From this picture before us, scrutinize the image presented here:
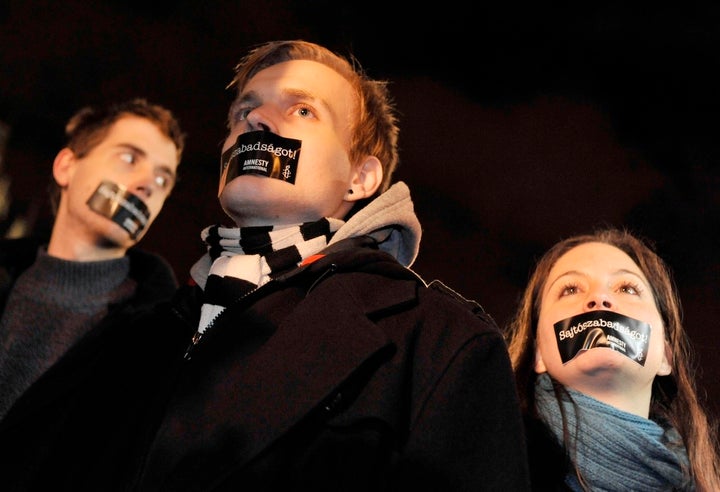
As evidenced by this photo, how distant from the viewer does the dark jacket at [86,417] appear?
188 cm

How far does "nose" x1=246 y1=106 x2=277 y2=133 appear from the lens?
2295 mm

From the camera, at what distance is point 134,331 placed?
2.37 m

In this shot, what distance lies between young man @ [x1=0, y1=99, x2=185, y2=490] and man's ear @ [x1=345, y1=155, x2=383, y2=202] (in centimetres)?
106

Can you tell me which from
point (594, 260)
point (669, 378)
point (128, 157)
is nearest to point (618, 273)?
point (594, 260)

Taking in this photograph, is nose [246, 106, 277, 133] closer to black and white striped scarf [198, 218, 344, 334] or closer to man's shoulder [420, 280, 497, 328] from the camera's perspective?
black and white striped scarf [198, 218, 344, 334]

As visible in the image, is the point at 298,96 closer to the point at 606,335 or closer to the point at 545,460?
the point at 606,335

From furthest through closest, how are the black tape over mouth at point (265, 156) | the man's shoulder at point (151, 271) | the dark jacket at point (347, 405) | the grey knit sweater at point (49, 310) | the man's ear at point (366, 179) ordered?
the man's shoulder at point (151, 271)
the grey knit sweater at point (49, 310)
the man's ear at point (366, 179)
the black tape over mouth at point (265, 156)
the dark jacket at point (347, 405)

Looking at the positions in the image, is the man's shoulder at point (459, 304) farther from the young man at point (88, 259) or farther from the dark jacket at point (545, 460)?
the young man at point (88, 259)

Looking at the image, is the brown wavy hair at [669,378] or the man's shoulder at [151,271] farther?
the man's shoulder at [151,271]

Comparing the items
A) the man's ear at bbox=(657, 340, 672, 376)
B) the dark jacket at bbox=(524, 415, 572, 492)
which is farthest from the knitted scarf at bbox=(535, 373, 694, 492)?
the man's ear at bbox=(657, 340, 672, 376)

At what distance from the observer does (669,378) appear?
3.12m

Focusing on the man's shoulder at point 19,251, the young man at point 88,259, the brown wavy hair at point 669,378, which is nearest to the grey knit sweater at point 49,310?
the young man at point 88,259

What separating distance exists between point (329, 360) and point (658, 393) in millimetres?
2216

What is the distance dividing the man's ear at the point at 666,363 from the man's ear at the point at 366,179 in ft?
5.24
